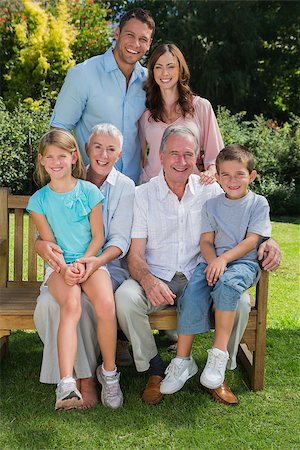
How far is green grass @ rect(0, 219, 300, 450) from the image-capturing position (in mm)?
3037

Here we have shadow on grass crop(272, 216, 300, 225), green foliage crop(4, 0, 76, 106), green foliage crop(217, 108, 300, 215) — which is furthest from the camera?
green foliage crop(4, 0, 76, 106)

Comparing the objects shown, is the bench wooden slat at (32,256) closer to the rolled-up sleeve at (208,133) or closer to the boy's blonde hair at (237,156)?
the rolled-up sleeve at (208,133)

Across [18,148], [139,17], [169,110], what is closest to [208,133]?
[169,110]

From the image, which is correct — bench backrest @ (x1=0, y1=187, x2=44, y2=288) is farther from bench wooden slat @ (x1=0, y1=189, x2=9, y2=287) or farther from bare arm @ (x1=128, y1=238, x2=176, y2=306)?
bare arm @ (x1=128, y1=238, x2=176, y2=306)

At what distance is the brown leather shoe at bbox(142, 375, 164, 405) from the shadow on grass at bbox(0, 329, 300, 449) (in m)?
0.04

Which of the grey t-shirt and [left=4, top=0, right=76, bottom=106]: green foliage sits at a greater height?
[left=4, top=0, right=76, bottom=106]: green foliage

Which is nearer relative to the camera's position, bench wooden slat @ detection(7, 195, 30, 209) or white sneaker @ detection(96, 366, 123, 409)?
white sneaker @ detection(96, 366, 123, 409)

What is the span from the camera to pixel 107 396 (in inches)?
131

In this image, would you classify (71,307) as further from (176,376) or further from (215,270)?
(215,270)

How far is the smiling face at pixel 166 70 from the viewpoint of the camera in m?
3.87

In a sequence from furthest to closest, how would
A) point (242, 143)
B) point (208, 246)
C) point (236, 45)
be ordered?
1. point (236, 45)
2. point (242, 143)
3. point (208, 246)

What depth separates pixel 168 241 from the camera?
3635 millimetres

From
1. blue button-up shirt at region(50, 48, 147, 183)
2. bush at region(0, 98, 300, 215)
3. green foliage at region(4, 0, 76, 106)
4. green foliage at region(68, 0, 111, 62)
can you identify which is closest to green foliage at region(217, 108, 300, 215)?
bush at region(0, 98, 300, 215)

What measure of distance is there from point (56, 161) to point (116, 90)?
906mm
